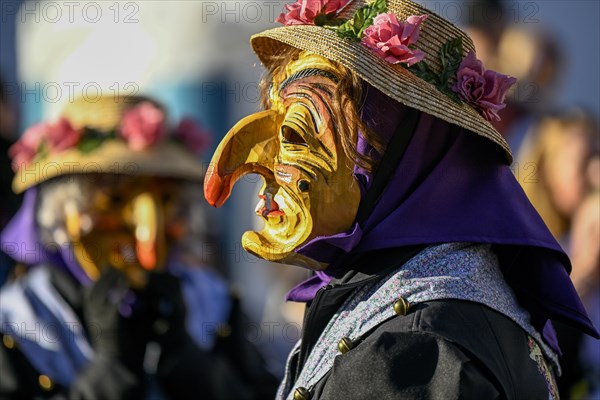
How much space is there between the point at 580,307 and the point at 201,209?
3424 millimetres

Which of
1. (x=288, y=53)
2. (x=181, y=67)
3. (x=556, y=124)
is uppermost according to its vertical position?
(x=288, y=53)

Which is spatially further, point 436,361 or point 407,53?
point 407,53

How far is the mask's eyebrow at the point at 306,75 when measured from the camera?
2.49 metres

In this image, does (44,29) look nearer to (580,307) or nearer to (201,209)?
(201,209)

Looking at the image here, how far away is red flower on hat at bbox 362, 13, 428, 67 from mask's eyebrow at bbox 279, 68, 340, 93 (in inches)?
4.2

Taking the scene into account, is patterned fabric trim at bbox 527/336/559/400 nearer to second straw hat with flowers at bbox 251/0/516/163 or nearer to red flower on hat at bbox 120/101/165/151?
second straw hat with flowers at bbox 251/0/516/163

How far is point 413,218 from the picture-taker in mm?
2391

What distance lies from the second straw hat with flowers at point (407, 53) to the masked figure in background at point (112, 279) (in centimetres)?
235

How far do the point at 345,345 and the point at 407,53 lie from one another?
623 mm

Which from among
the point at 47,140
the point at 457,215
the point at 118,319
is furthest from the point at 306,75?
the point at 47,140

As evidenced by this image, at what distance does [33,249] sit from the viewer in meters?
5.02

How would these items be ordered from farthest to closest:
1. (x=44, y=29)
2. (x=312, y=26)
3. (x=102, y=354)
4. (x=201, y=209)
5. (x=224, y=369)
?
(x=44, y=29)
(x=201, y=209)
(x=224, y=369)
(x=102, y=354)
(x=312, y=26)

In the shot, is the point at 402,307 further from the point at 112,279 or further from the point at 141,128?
the point at 141,128

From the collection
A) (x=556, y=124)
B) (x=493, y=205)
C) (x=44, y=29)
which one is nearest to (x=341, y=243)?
(x=493, y=205)
